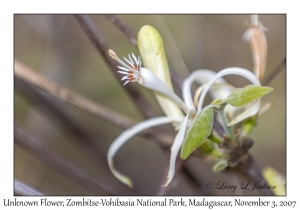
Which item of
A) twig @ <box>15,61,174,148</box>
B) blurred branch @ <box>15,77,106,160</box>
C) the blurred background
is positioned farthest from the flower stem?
the blurred background

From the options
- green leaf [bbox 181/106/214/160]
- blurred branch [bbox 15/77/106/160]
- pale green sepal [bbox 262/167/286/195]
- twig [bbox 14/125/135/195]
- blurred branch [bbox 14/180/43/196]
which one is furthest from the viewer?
blurred branch [bbox 15/77/106/160]

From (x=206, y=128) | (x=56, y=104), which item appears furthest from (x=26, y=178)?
(x=206, y=128)

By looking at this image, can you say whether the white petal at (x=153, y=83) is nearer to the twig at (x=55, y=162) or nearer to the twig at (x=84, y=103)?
the twig at (x=84, y=103)

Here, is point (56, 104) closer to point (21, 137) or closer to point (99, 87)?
point (21, 137)

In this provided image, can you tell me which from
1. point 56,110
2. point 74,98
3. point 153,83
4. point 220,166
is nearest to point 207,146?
point 220,166

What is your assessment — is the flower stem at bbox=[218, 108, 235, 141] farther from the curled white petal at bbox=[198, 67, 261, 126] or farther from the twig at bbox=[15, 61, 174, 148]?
the twig at bbox=[15, 61, 174, 148]

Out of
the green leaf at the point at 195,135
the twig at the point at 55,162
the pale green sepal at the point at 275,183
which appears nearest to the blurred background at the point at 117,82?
the twig at the point at 55,162
